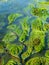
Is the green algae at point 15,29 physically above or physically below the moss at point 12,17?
below

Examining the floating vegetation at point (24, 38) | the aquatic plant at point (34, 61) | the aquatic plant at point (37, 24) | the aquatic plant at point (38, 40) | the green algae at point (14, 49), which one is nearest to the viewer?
the aquatic plant at point (34, 61)

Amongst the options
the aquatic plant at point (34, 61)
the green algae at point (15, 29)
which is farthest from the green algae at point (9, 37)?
the aquatic plant at point (34, 61)

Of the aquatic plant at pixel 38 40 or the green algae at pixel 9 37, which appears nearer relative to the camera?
the aquatic plant at pixel 38 40

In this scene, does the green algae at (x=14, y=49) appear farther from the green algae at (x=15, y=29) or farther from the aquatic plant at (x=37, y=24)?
the aquatic plant at (x=37, y=24)

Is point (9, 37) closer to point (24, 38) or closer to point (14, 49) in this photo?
point (24, 38)

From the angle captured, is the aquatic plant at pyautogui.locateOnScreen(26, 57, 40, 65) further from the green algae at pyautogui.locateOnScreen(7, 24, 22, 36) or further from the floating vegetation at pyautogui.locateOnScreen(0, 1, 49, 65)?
the green algae at pyautogui.locateOnScreen(7, 24, 22, 36)

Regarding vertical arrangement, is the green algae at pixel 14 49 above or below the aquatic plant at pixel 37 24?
below

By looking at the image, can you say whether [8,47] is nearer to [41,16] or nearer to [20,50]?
[20,50]

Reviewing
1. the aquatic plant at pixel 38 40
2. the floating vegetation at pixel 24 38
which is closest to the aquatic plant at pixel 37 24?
the floating vegetation at pixel 24 38

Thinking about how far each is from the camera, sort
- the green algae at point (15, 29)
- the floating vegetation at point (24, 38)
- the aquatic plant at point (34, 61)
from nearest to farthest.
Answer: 1. the aquatic plant at point (34, 61)
2. the floating vegetation at point (24, 38)
3. the green algae at point (15, 29)

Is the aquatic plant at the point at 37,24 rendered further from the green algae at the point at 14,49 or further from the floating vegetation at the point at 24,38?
the green algae at the point at 14,49

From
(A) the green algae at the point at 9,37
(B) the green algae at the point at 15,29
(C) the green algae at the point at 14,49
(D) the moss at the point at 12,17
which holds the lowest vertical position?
(C) the green algae at the point at 14,49

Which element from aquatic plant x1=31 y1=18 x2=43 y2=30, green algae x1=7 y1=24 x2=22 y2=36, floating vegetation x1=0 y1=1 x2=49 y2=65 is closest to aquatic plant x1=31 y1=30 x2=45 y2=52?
floating vegetation x1=0 y1=1 x2=49 y2=65
